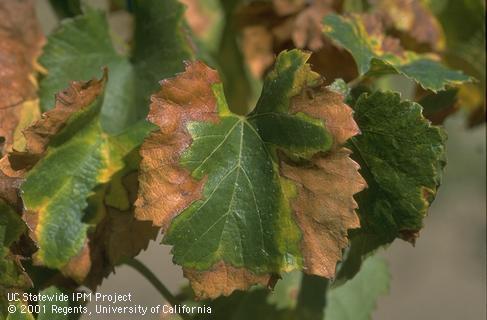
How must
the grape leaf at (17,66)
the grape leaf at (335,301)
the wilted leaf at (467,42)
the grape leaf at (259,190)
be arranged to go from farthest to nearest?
the wilted leaf at (467,42) → the grape leaf at (335,301) → the grape leaf at (17,66) → the grape leaf at (259,190)

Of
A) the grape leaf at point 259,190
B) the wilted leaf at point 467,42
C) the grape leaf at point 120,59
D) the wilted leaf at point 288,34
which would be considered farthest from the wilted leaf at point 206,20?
Result: the grape leaf at point 259,190

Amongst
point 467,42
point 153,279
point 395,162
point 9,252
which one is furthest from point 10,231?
point 467,42

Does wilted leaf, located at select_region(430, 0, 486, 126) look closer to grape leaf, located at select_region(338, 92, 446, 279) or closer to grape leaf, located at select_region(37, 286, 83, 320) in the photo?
grape leaf, located at select_region(338, 92, 446, 279)

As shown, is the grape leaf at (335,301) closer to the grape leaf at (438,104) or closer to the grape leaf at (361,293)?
the grape leaf at (361,293)

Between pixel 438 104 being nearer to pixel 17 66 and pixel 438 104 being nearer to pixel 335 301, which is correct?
pixel 335 301

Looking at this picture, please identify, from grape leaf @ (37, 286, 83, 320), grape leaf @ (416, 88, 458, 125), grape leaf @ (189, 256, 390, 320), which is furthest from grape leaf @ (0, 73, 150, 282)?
grape leaf @ (416, 88, 458, 125)

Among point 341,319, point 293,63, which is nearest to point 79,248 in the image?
point 293,63
